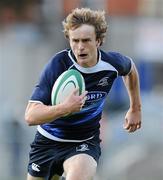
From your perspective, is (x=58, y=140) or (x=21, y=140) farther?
(x=21, y=140)

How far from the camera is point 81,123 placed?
10117 mm

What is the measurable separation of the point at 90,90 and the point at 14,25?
27.6m

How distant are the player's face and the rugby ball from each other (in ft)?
0.56

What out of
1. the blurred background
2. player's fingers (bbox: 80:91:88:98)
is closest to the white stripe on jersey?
player's fingers (bbox: 80:91:88:98)

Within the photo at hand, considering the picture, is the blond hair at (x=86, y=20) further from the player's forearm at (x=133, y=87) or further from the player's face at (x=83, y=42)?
the player's forearm at (x=133, y=87)

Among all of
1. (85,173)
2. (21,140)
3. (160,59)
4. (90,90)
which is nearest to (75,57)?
(90,90)

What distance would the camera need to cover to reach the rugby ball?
31.3ft

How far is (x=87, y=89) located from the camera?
9930 millimetres

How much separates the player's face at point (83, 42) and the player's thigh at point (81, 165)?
939 millimetres

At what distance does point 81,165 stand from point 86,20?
1.40m

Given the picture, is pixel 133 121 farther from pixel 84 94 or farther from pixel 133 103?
pixel 84 94

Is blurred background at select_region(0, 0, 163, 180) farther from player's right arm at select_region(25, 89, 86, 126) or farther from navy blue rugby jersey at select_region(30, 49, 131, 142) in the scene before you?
player's right arm at select_region(25, 89, 86, 126)

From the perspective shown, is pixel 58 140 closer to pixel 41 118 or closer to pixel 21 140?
pixel 41 118

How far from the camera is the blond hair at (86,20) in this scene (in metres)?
9.72
